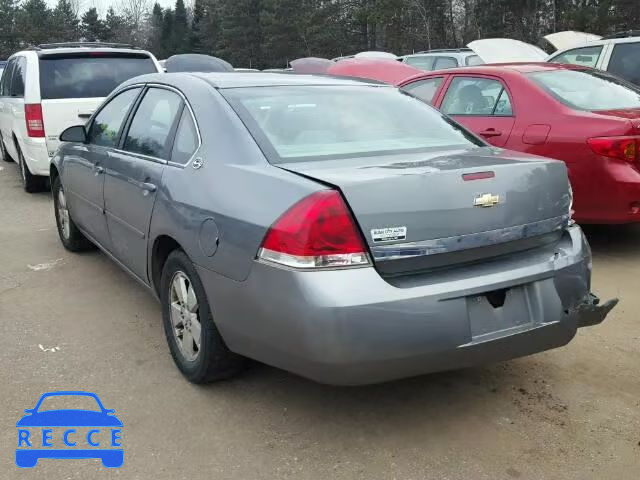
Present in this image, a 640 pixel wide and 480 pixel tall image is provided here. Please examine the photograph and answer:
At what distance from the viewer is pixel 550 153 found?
17.5ft

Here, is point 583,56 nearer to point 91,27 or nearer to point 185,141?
point 185,141

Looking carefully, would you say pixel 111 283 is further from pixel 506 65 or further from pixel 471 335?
pixel 506 65

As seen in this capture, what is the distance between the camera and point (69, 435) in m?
2.93

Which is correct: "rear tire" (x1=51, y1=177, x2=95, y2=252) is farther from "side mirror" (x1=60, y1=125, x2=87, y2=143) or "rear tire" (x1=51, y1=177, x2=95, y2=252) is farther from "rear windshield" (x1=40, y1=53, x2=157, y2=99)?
"rear windshield" (x1=40, y1=53, x2=157, y2=99)

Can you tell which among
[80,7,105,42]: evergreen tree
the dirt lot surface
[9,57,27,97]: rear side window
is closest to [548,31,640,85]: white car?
the dirt lot surface

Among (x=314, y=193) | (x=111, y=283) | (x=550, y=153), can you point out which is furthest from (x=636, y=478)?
(x=111, y=283)

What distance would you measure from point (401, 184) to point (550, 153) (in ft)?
10.2

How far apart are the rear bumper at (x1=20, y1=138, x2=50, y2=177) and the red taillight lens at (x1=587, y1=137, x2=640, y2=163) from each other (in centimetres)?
599

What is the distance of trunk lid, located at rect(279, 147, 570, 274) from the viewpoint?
8.49 feet

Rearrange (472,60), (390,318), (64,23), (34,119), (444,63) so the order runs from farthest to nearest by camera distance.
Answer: (64,23), (444,63), (472,60), (34,119), (390,318)

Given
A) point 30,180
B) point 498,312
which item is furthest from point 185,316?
point 30,180

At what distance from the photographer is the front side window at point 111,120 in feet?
14.5

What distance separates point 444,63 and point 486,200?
11.3 meters

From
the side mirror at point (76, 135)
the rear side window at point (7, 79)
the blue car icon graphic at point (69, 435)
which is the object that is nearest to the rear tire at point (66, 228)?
the side mirror at point (76, 135)
